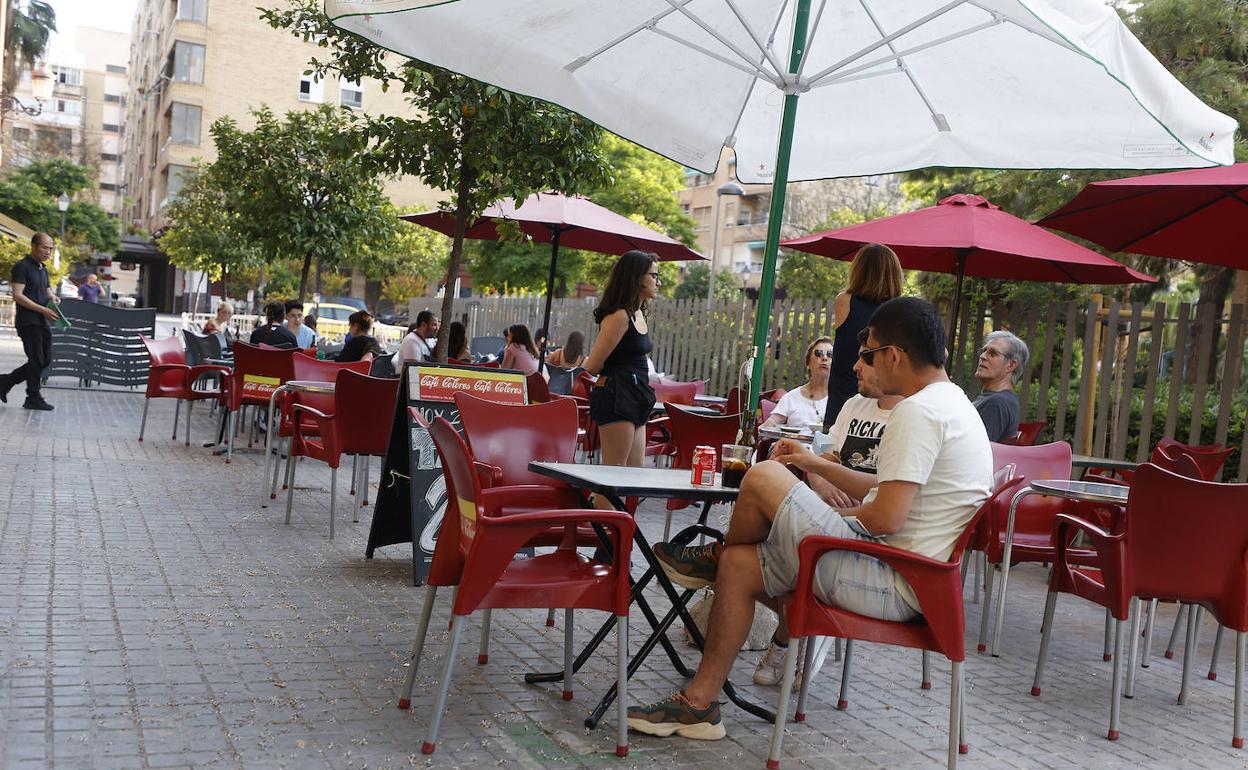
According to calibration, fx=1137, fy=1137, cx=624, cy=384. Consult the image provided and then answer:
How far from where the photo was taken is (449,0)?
3805 mm

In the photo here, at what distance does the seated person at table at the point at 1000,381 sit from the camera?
6961mm

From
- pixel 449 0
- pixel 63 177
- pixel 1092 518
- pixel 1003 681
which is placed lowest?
pixel 1003 681

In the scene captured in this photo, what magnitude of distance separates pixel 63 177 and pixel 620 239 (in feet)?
161

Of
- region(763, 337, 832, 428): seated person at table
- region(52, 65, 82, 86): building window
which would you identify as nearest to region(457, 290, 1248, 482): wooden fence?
region(763, 337, 832, 428): seated person at table

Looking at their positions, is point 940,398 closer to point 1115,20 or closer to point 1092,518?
point 1115,20

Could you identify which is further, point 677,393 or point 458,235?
point 677,393

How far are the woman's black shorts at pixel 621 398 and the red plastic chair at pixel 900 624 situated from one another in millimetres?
2412

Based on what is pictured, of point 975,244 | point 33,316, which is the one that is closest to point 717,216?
point 33,316

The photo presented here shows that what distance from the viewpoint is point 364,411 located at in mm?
7328

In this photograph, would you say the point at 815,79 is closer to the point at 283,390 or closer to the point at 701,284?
the point at 283,390

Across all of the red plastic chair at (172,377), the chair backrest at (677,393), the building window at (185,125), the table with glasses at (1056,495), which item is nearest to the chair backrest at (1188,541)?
the table with glasses at (1056,495)

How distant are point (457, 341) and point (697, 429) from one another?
12.6ft

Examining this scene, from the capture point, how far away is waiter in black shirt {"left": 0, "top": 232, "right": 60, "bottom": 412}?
1268 centimetres

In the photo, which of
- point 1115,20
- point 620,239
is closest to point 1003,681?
point 1115,20
